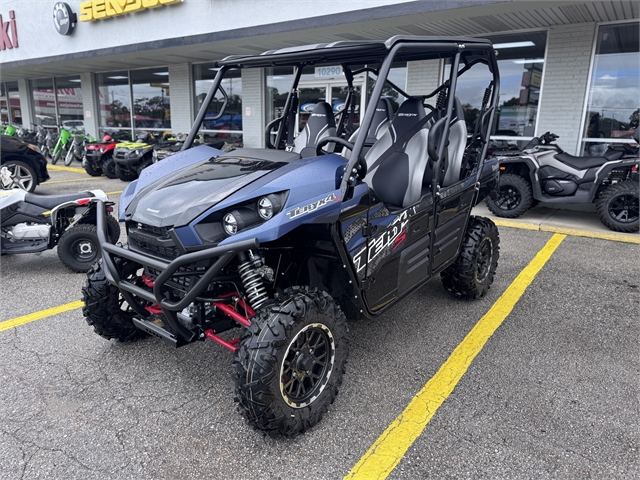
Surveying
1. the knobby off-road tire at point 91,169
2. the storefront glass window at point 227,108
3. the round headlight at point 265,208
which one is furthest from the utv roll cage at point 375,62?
the knobby off-road tire at point 91,169

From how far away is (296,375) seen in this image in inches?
94.4

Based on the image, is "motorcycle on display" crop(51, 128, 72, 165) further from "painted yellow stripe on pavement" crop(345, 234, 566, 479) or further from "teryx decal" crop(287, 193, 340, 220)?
"teryx decal" crop(287, 193, 340, 220)

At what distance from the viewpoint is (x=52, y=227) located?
187 inches

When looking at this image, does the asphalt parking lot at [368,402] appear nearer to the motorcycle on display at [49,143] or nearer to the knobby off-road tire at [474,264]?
the knobby off-road tire at [474,264]

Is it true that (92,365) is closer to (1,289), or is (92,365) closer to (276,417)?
(276,417)

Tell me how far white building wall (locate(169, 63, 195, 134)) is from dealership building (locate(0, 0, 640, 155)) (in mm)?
38

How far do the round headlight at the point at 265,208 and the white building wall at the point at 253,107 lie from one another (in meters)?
10.1

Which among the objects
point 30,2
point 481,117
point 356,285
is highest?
point 30,2

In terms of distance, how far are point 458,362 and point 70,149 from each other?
13.6 meters

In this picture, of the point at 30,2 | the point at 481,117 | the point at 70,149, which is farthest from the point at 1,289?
the point at 30,2

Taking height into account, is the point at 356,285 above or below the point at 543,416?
above

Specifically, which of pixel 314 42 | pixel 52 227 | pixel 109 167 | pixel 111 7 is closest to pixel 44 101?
pixel 111 7

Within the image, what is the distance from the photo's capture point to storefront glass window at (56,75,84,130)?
1778cm

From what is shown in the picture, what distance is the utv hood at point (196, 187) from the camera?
2.38 m
